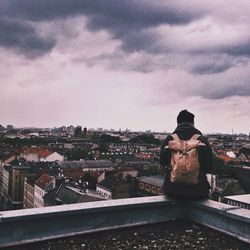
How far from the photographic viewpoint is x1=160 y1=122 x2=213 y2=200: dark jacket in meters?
6.23

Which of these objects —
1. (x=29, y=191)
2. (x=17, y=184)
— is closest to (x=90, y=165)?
(x=17, y=184)

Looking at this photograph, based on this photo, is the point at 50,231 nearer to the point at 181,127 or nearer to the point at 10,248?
the point at 10,248

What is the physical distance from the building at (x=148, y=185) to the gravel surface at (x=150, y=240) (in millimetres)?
60384

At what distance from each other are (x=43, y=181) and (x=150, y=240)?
217 feet

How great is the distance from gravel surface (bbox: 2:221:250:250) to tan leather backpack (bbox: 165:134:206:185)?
711 mm

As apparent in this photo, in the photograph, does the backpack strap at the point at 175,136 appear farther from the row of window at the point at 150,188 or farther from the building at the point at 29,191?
the building at the point at 29,191

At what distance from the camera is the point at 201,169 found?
6.25 metres

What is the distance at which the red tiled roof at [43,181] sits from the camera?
221 feet

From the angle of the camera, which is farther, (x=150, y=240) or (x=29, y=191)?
(x=29, y=191)

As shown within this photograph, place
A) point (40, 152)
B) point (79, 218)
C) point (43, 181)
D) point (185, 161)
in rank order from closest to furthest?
point (79, 218), point (185, 161), point (43, 181), point (40, 152)

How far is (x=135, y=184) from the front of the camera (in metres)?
69.5

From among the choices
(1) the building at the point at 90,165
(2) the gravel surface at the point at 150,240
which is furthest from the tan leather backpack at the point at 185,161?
(1) the building at the point at 90,165

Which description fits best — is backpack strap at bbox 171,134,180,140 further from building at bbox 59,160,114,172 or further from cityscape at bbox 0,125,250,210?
building at bbox 59,160,114,172

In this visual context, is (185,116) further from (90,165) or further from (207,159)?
(90,165)
